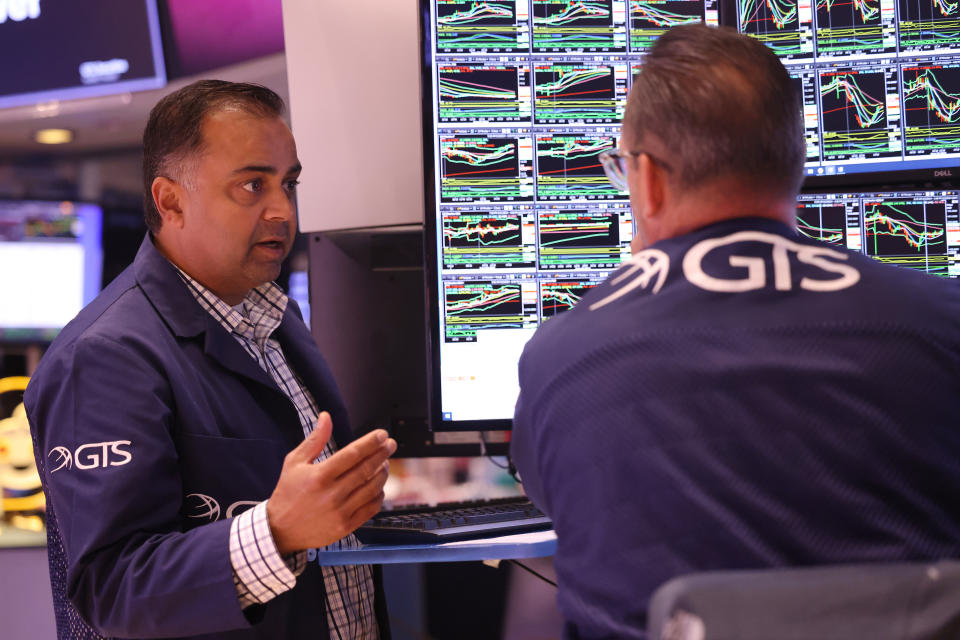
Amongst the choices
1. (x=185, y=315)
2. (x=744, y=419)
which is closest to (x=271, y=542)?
(x=185, y=315)

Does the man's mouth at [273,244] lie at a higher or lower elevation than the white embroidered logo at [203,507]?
higher

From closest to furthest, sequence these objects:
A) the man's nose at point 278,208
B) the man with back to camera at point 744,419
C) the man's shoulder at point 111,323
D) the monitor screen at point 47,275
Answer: the man with back to camera at point 744,419 < the man's shoulder at point 111,323 < the man's nose at point 278,208 < the monitor screen at point 47,275

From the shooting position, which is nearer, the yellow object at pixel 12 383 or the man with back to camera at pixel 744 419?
the man with back to camera at pixel 744 419

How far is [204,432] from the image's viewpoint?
1.38 metres

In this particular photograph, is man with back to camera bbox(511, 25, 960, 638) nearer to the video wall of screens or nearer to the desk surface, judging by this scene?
the desk surface

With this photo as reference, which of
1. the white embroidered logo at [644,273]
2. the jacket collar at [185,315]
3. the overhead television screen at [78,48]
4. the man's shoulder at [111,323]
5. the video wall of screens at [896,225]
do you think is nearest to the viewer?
the white embroidered logo at [644,273]

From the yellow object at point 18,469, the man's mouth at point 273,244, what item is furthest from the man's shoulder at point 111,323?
the yellow object at point 18,469

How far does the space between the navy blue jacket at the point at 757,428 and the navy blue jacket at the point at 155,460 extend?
2.09ft

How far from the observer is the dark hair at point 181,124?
5.03 ft

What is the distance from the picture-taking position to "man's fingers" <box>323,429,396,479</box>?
1.29 m

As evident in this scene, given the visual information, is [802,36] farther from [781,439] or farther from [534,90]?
[781,439]

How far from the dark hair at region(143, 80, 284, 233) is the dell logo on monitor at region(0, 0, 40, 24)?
1.89 metres

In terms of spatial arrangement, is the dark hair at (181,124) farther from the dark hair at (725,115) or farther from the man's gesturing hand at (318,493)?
the dark hair at (725,115)

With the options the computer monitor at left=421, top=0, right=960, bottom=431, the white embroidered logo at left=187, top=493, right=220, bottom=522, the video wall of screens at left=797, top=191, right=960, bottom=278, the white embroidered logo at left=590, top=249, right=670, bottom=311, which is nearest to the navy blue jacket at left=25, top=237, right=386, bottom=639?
the white embroidered logo at left=187, top=493, right=220, bottom=522
